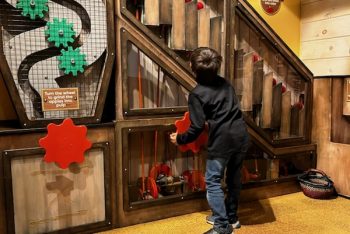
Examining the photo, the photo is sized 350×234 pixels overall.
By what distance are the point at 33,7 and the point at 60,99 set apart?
1.54 ft

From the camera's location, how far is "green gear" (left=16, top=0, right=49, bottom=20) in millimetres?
1669

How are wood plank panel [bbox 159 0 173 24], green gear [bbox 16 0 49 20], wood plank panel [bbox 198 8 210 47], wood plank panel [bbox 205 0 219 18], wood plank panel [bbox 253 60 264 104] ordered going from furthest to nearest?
wood plank panel [bbox 253 60 264 104], wood plank panel [bbox 205 0 219 18], wood plank panel [bbox 198 8 210 47], wood plank panel [bbox 159 0 173 24], green gear [bbox 16 0 49 20]

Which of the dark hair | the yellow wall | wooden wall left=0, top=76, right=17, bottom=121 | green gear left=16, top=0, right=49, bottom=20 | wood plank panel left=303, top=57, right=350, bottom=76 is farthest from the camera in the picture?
the yellow wall

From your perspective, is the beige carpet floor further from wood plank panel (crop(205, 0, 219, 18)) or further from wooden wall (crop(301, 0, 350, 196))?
wood plank panel (crop(205, 0, 219, 18))

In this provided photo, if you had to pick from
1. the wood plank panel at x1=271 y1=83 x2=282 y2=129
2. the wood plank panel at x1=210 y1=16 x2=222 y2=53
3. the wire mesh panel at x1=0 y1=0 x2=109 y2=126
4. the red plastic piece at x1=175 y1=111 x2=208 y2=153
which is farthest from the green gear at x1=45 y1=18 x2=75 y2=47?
the wood plank panel at x1=271 y1=83 x2=282 y2=129

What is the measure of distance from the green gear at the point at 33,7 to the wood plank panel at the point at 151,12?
556mm

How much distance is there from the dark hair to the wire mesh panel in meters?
0.51

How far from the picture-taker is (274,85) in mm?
2578

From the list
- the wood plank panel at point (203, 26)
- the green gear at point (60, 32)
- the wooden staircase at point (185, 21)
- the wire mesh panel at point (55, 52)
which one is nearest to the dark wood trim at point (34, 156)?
the wire mesh panel at point (55, 52)

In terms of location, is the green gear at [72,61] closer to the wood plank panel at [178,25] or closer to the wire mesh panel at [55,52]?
the wire mesh panel at [55,52]

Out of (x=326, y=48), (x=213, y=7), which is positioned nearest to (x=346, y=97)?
(x=326, y=48)

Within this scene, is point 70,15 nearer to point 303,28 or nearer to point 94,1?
point 94,1

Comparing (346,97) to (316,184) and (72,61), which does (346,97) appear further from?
(72,61)

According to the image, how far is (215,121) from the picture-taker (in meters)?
1.80
